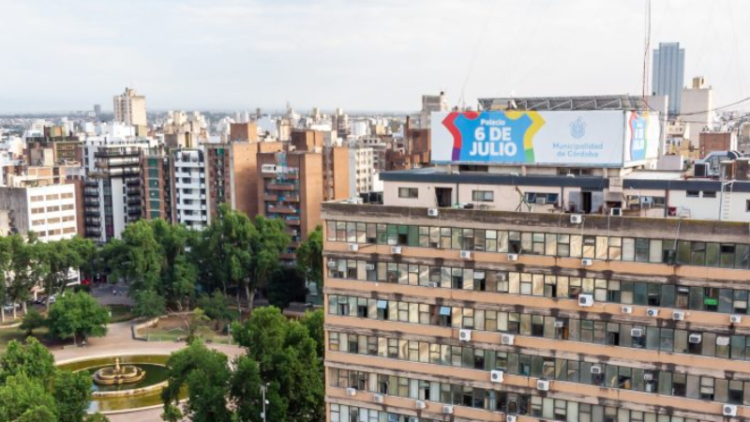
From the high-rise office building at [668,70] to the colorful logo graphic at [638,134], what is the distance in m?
60.1

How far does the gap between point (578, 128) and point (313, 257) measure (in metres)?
43.9

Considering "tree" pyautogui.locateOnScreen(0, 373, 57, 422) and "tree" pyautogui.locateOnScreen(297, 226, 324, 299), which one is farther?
"tree" pyautogui.locateOnScreen(297, 226, 324, 299)

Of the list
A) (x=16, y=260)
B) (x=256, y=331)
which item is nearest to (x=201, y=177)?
(x=16, y=260)

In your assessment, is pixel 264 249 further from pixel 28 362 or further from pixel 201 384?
pixel 201 384

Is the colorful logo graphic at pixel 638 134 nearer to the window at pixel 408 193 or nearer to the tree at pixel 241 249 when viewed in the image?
the window at pixel 408 193

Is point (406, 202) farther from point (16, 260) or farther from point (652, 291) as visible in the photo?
point (16, 260)

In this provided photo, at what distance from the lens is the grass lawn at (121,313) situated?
76.6 m

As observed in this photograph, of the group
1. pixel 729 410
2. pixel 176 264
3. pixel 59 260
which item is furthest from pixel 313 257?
pixel 729 410

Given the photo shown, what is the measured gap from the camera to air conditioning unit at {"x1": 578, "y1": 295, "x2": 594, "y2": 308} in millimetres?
26828

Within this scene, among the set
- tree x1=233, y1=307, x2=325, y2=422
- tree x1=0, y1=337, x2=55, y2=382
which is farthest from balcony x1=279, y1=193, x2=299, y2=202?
tree x1=0, y1=337, x2=55, y2=382

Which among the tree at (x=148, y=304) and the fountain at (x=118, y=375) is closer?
the fountain at (x=118, y=375)

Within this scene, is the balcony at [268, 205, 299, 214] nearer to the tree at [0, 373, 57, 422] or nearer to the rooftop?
the tree at [0, 373, 57, 422]

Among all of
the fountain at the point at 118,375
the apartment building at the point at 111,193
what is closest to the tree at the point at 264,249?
the fountain at the point at 118,375

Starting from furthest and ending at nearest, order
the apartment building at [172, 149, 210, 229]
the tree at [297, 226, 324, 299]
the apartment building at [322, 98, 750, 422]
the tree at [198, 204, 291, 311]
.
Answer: the apartment building at [172, 149, 210, 229]
the tree at [198, 204, 291, 311]
the tree at [297, 226, 324, 299]
the apartment building at [322, 98, 750, 422]
